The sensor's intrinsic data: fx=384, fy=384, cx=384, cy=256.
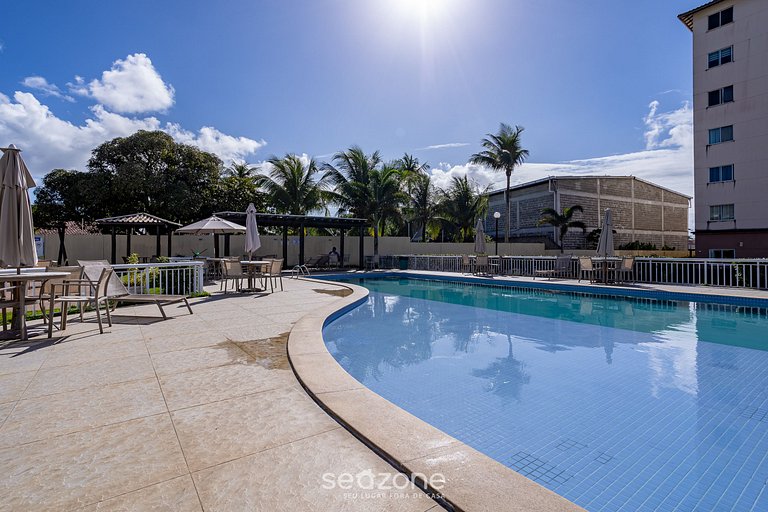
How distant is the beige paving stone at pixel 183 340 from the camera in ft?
13.9

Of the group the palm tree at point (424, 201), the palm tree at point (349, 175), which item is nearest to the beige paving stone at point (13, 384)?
the palm tree at point (349, 175)

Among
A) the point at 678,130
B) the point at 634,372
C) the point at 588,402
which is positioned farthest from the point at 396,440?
the point at 678,130

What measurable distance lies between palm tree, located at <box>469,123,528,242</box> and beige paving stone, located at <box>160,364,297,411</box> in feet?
81.5

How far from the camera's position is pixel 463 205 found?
2756cm

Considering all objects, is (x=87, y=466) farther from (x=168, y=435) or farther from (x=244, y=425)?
(x=244, y=425)

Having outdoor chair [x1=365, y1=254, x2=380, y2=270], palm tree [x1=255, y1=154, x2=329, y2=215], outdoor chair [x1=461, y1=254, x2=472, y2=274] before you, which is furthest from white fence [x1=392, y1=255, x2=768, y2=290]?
palm tree [x1=255, y1=154, x2=329, y2=215]

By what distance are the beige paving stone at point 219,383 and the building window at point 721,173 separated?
23.8 m

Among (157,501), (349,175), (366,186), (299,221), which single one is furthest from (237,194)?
(157,501)

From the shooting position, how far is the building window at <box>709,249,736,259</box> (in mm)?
18500

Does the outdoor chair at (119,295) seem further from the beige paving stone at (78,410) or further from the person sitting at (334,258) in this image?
the person sitting at (334,258)

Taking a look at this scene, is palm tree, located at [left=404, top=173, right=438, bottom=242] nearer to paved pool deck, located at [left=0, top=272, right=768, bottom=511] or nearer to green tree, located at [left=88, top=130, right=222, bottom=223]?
green tree, located at [left=88, top=130, right=222, bottom=223]

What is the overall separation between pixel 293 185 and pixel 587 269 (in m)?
16.7

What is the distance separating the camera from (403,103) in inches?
558

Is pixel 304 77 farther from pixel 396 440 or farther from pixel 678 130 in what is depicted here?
pixel 678 130
